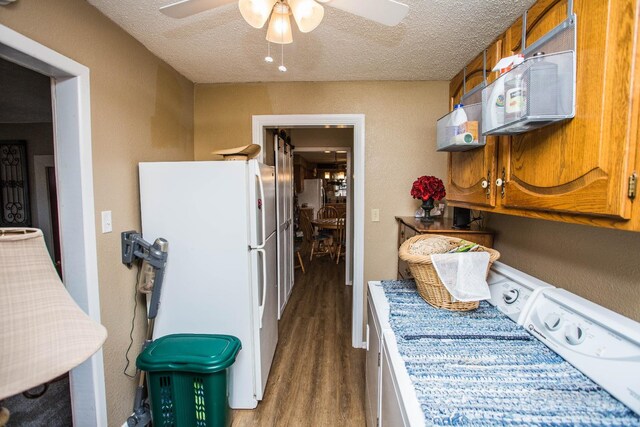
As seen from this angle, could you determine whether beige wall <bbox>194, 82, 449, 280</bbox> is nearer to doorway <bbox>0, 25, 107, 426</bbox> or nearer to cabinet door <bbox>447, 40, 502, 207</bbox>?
cabinet door <bbox>447, 40, 502, 207</bbox>

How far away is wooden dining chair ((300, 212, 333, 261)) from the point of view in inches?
224

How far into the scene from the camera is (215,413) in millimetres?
1587

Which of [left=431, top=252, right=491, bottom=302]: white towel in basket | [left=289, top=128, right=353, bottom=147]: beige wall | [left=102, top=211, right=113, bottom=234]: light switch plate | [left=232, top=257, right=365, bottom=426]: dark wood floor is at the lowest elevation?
[left=232, top=257, right=365, bottom=426]: dark wood floor

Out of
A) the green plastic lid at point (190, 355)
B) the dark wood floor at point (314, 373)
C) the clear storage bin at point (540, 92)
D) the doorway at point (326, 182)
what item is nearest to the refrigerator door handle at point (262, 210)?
the green plastic lid at point (190, 355)

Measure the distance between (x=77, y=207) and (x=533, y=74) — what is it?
1927 millimetres

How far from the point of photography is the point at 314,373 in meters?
2.30

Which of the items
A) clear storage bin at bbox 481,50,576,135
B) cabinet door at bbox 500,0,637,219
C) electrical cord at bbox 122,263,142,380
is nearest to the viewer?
cabinet door at bbox 500,0,637,219

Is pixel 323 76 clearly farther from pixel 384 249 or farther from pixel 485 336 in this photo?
pixel 485 336

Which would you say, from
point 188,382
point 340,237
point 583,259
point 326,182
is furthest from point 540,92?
point 326,182

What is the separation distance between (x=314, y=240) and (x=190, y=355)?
4.32 meters

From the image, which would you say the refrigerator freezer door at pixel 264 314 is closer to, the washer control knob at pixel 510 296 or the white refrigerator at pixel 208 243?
the white refrigerator at pixel 208 243

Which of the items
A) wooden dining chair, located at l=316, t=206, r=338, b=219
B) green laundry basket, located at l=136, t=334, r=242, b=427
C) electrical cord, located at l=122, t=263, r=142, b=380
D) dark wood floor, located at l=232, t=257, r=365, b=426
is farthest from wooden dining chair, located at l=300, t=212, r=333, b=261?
green laundry basket, located at l=136, t=334, r=242, b=427

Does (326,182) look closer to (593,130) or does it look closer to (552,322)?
(552,322)

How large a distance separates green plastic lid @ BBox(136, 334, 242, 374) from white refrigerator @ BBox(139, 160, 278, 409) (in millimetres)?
141
